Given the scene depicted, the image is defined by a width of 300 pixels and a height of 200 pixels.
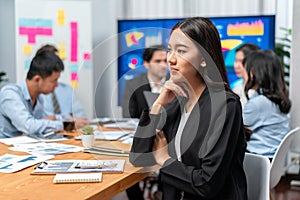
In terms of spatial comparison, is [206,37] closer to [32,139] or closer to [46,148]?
[46,148]

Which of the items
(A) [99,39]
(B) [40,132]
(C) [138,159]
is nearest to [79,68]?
(A) [99,39]

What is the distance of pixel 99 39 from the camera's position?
16.6 feet

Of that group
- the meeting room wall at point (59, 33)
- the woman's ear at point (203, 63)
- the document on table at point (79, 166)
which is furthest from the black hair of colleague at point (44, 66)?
the meeting room wall at point (59, 33)

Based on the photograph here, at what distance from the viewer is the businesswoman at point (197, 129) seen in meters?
1.43

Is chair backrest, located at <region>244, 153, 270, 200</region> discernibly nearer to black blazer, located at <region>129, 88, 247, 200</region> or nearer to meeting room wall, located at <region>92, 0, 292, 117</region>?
black blazer, located at <region>129, 88, 247, 200</region>

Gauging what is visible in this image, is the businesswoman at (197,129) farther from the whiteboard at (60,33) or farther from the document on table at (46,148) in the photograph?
the whiteboard at (60,33)

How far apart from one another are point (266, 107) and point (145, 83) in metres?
1.00

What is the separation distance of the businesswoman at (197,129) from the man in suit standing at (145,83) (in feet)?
3.68

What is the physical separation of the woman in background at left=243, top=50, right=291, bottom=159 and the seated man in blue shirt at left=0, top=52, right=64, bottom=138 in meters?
1.19

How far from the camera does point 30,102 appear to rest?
2.65m

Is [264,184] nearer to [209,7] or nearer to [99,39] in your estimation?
[209,7]

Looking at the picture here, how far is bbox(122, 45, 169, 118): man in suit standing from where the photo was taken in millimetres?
2887

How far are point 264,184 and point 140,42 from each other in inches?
33.3

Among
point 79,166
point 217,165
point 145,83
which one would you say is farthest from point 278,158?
point 145,83
